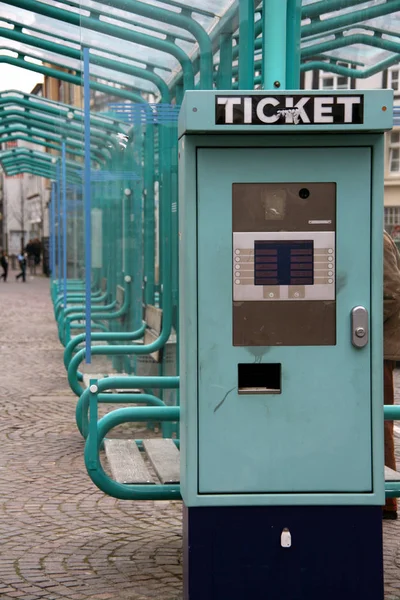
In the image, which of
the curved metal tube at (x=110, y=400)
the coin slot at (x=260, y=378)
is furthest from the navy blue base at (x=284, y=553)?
the curved metal tube at (x=110, y=400)

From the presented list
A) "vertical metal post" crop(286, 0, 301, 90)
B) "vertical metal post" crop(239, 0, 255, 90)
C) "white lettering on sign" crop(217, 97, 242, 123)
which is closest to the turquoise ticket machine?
"white lettering on sign" crop(217, 97, 242, 123)

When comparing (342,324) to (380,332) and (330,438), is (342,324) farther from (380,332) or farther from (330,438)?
(330,438)

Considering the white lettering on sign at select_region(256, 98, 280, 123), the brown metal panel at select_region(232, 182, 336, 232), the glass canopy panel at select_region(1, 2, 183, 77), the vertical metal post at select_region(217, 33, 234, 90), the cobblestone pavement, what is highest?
the glass canopy panel at select_region(1, 2, 183, 77)

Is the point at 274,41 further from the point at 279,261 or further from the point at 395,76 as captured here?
the point at 395,76

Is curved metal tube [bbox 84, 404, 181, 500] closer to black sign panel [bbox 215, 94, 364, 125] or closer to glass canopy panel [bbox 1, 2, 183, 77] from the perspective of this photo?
black sign panel [bbox 215, 94, 364, 125]

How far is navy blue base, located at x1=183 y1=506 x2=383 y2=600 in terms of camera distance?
15.8 feet

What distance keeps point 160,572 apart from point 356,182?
212 cm

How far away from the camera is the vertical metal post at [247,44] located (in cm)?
623

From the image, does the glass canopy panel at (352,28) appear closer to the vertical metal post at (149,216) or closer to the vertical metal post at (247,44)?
the vertical metal post at (247,44)

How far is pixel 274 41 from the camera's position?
5.80m

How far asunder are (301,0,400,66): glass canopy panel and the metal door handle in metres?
3.27

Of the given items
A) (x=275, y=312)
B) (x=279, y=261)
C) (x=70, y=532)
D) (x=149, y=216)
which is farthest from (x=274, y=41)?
(x=149, y=216)

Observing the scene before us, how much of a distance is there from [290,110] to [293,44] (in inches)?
51.5

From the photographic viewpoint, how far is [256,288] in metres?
4.81
